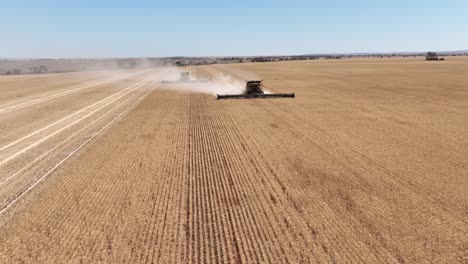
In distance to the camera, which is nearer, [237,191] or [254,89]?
[237,191]

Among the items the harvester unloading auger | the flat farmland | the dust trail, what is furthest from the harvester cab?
the flat farmland

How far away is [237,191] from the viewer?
36.7 feet

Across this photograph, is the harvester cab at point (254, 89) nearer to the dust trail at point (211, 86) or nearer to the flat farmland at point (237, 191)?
the dust trail at point (211, 86)

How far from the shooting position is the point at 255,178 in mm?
12273

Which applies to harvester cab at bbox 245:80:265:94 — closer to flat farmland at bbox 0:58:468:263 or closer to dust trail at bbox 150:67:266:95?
dust trail at bbox 150:67:266:95

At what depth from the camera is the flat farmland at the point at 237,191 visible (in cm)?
813

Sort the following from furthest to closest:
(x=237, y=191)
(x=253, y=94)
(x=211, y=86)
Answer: (x=211, y=86) → (x=253, y=94) → (x=237, y=191)

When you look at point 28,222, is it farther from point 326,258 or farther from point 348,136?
point 348,136

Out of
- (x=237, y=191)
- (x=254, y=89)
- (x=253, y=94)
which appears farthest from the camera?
(x=254, y=89)

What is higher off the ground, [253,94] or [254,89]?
[254,89]

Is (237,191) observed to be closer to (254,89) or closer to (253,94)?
(253,94)

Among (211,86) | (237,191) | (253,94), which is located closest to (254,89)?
(253,94)

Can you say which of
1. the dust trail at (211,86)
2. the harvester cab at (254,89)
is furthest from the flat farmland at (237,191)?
the dust trail at (211,86)

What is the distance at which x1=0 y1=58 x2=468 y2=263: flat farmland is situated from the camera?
26.7 feet
